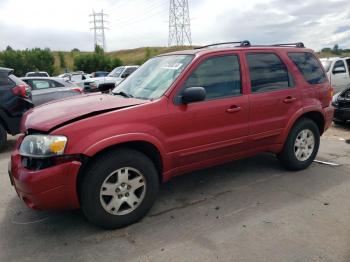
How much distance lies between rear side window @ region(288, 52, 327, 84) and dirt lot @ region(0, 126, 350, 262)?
1416 mm

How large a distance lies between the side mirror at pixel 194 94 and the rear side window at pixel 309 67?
1.94 meters

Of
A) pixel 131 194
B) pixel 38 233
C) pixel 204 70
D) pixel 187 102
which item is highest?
pixel 204 70

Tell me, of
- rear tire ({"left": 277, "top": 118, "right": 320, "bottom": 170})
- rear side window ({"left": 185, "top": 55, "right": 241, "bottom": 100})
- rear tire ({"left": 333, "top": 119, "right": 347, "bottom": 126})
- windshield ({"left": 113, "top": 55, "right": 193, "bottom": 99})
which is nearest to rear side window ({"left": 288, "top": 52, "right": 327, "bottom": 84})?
rear tire ({"left": 277, "top": 118, "right": 320, "bottom": 170})

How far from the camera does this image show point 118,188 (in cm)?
352

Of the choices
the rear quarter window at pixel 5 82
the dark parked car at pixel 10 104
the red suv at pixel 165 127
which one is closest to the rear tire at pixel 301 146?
the red suv at pixel 165 127

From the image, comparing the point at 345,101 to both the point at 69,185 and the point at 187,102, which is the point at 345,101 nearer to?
the point at 187,102

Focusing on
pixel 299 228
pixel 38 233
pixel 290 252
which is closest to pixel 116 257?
pixel 38 233

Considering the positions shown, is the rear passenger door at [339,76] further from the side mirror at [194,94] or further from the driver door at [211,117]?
the side mirror at [194,94]

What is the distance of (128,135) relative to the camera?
137 inches

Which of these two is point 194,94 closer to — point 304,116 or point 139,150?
point 139,150

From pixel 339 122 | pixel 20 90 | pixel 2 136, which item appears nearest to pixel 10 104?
pixel 20 90

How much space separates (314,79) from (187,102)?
94.2 inches

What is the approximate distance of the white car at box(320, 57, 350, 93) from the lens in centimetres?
1284

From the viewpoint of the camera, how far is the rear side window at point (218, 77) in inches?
160
